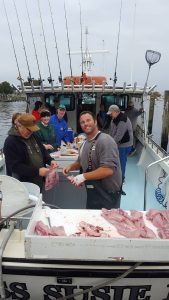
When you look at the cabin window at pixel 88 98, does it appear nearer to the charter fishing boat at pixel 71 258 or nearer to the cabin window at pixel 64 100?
the cabin window at pixel 64 100

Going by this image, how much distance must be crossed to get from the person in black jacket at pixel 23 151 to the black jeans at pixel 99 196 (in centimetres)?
54

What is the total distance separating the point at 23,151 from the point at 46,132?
189cm

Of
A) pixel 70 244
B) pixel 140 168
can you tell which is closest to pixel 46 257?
pixel 70 244

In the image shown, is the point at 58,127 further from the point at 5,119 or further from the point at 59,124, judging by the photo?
the point at 5,119

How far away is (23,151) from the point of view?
141 inches

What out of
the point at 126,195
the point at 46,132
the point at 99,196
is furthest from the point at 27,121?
the point at 126,195

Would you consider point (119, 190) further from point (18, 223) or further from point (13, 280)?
point (13, 280)

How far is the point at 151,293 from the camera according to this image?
2.52 metres

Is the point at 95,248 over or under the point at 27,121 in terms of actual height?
under

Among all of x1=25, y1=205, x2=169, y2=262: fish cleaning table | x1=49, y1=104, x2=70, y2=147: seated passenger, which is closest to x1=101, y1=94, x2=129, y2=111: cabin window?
x1=49, y1=104, x2=70, y2=147: seated passenger

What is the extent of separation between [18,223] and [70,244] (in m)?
0.76

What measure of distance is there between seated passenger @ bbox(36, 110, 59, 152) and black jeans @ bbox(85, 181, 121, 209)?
1.79m

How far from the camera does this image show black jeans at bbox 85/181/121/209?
3.56 m

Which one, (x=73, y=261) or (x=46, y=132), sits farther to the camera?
(x=46, y=132)
